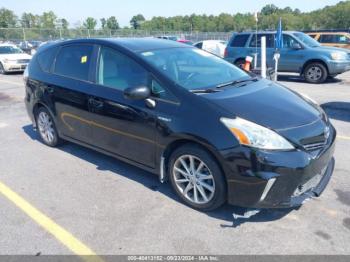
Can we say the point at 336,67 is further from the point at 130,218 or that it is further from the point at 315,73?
the point at 130,218

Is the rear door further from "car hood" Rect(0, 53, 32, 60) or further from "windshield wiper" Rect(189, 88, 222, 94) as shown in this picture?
"car hood" Rect(0, 53, 32, 60)

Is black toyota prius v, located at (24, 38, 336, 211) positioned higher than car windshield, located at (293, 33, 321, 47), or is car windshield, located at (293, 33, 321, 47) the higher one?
car windshield, located at (293, 33, 321, 47)

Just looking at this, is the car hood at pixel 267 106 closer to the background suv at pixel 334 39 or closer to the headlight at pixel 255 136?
the headlight at pixel 255 136

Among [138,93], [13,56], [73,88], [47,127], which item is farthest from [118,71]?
[13,56]

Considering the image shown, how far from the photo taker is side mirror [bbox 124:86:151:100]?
137 inches

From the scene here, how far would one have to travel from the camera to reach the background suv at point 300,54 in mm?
11056

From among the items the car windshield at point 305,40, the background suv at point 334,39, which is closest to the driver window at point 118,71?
the car windshield at point 305,40

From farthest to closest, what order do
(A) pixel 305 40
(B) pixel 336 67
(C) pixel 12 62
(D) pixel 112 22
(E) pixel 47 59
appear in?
1. (D) pixel 112 22
2. (C) pixel 12 62
3. (A) pixel 305 40
4. (B) pixel 336 67
5. (E) pixel 47 59

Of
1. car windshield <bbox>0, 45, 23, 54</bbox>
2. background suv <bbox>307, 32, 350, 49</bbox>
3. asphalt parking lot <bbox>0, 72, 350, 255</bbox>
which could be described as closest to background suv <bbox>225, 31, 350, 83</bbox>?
background suv <bbox>307, 32, 350, 49</bbox>

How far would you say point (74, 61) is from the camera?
468 centimetres

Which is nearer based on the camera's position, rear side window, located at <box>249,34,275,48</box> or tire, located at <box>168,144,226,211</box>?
tire, located at <box>168,144,226,211</box>

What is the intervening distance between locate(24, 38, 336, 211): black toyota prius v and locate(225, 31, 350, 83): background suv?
25.5 feet

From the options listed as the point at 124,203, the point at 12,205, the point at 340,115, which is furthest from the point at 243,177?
the point at 340,115

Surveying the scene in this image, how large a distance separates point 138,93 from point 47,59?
2443 mm
